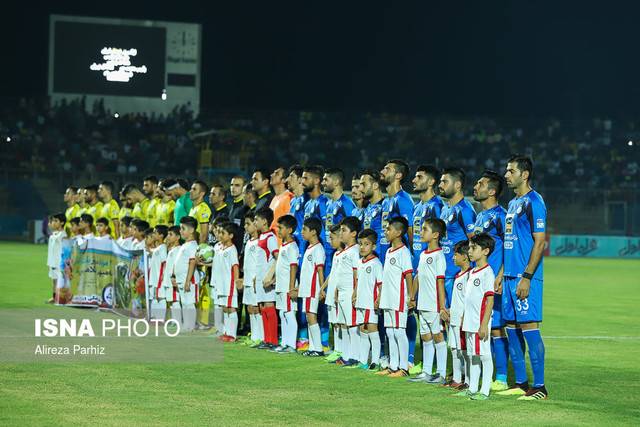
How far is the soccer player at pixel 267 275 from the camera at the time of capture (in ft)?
40.9

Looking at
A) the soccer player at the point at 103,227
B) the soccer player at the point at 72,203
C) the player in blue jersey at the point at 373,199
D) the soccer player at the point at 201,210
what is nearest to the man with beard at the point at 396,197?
the player in blue jersey at the point at 373,199

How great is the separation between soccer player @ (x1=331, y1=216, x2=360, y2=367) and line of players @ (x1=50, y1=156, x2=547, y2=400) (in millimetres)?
37

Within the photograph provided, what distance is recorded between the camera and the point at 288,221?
484 inches

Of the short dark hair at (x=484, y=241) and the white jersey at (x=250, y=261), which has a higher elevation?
the short dark hair at (x=484, y=241)

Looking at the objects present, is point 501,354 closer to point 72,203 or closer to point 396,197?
point 396,197

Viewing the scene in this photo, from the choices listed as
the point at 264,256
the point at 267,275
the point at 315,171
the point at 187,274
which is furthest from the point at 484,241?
the point at 187,274

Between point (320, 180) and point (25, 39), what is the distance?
119 feet

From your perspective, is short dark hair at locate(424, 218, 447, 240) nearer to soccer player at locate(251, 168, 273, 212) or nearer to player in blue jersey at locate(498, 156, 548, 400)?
player in blue jersey at locate(498, 156, 548, 400)

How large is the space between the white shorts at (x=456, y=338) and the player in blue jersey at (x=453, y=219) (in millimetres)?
760

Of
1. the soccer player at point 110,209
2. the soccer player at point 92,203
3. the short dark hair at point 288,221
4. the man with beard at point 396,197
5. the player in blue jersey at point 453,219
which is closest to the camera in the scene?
the player in blue jersey at point 453,219

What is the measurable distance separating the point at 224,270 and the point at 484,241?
176 inches

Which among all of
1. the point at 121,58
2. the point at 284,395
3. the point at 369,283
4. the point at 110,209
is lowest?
the point at 284,395

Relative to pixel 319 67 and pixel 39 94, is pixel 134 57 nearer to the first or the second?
pixel 39 94

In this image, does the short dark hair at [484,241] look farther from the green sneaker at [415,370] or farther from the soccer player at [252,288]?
the soccer player at [252,288]
